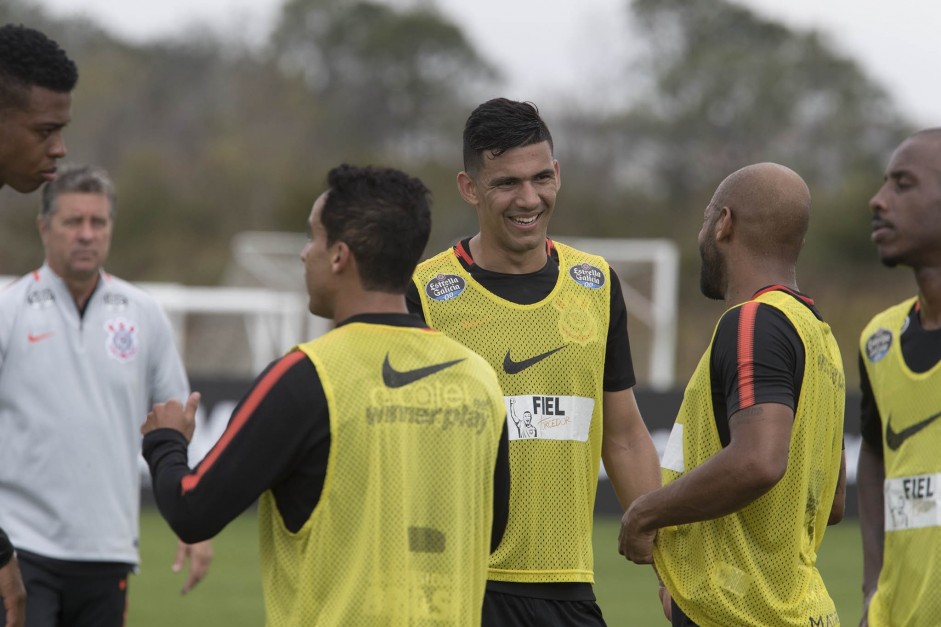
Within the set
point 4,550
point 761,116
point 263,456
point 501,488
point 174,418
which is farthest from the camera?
point 761,116

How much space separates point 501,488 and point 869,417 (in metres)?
1.29

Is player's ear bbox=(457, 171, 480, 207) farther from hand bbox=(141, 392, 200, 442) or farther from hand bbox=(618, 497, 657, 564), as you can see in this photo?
hand bbox=(141, 392, 200, 442)

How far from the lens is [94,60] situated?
137ft

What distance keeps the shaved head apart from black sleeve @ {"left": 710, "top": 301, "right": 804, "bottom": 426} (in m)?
0.28

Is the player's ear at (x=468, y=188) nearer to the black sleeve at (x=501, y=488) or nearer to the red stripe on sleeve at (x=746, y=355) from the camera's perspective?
the red stripe on sleeve at (x=746, y=355)

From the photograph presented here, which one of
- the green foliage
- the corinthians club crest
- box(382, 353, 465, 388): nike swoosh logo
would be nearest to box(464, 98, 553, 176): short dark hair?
box(382, 353, 465, 388): nike swoosh logo

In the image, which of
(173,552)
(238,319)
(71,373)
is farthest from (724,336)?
(238,319)

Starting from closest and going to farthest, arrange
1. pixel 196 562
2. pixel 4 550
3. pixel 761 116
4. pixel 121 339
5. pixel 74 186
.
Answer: pixel 4 550
pixel 196 562
pixel 121 339
pixel 74 186
pixel 761 116

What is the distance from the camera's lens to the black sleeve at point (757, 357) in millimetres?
3789

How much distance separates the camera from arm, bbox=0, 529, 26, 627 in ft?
13.4

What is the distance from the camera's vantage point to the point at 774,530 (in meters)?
3.98

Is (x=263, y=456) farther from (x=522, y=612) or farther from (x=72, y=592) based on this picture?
(x=72, y=592)

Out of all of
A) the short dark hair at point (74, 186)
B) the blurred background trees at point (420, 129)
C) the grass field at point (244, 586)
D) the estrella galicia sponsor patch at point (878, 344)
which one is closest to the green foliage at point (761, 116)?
the blurred background trees at point (420, 129)

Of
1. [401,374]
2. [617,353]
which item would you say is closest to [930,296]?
[617,353]
